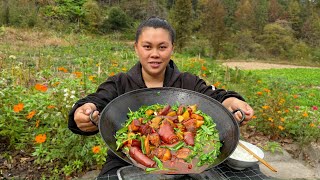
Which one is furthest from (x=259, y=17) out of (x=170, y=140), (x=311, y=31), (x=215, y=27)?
(x=170, y=140)

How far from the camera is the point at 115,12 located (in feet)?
101

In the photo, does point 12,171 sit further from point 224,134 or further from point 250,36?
point 250,36

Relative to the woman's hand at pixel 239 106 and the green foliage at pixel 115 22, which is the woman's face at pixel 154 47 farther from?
the green foliage at pixel 115 22

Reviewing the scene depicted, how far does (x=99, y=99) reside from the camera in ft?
6.18

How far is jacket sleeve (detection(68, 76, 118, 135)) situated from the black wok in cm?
18

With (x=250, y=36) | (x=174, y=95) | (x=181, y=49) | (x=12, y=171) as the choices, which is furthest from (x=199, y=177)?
(x=250, y=36)

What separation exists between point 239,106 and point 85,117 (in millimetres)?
919

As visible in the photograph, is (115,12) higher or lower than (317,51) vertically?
higher

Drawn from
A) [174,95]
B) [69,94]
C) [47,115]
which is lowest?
[47,115]

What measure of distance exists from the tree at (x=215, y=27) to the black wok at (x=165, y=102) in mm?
27472

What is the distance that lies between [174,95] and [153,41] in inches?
14.9

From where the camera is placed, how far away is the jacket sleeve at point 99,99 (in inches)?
69.3

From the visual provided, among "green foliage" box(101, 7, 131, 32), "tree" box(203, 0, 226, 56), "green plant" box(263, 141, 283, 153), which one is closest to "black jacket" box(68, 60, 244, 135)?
"green plant" box(263, 141, 283, 153)

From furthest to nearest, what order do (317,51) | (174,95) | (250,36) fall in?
1. (250,36)
2. (317,51)
3. (174,95)
